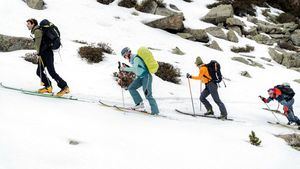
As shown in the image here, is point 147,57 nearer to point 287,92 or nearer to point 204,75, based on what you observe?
point 204,75

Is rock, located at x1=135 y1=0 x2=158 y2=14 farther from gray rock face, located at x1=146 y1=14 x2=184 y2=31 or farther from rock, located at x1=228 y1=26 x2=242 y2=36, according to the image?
rock, located at x1=228 y1=26 x2=242 y2=36

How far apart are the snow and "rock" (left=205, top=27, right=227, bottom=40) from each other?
4858 millimetres

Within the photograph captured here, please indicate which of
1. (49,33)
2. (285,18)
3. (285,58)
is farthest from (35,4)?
(285,18)

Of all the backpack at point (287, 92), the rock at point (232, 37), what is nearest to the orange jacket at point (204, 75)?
the backpack at point (287, 92)

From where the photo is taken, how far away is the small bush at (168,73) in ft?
45.3

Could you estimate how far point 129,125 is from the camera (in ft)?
26.2

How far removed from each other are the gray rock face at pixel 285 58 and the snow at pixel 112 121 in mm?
4577

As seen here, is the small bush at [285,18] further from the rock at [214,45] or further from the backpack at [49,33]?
the backpack at [49,33]

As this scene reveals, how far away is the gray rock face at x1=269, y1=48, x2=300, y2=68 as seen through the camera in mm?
22094

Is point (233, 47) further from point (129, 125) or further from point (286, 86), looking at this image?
point (129, 125)

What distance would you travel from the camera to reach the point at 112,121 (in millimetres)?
8078

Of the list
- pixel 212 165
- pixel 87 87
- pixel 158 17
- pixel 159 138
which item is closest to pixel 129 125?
pixel 159 138

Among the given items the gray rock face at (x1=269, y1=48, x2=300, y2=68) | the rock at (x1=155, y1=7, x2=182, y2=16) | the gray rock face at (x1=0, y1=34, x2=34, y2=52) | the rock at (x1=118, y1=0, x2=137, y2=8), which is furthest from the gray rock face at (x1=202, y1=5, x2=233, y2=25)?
the gray rock face at (x1=0, y1=34, x2=34, y2=52)

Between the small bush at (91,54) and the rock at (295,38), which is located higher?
the small bush at (91,54)
